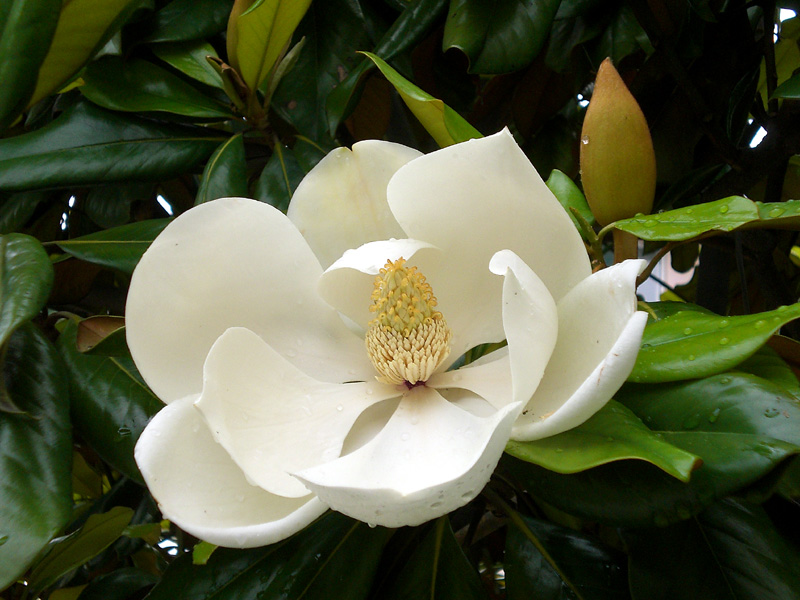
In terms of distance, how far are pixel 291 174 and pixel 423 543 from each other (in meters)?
0.54

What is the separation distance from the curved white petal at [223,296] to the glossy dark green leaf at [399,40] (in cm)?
33

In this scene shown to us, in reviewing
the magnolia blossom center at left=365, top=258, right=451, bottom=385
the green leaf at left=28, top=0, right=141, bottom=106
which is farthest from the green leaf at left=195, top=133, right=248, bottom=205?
the magnolia blossom center at left=365, top=258, right=451, bottom=385

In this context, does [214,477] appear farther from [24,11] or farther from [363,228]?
[24,11]

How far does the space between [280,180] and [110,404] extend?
1.27 ft

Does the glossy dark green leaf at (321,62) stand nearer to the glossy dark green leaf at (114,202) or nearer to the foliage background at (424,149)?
the foliage background at (424,149)

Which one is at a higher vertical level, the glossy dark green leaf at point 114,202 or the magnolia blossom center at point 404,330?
the magnolia blossom center at point 404,330

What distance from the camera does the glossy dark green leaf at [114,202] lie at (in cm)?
139

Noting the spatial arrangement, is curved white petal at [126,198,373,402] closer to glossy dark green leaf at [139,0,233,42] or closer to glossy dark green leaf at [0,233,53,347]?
glossy dark green leaf at [0,233,53,347]

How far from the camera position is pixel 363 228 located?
81 cm

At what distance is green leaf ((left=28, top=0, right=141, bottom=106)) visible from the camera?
3.03 feet

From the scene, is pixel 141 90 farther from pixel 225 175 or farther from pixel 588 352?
pixel 588 352

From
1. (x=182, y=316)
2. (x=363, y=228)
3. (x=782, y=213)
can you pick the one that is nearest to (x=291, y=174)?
(x=363, y=228)

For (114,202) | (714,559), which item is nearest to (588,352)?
(714,559)

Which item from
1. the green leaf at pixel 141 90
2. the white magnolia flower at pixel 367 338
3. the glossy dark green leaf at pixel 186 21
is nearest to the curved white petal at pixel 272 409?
the white magnolia flower at pixel 367 338
